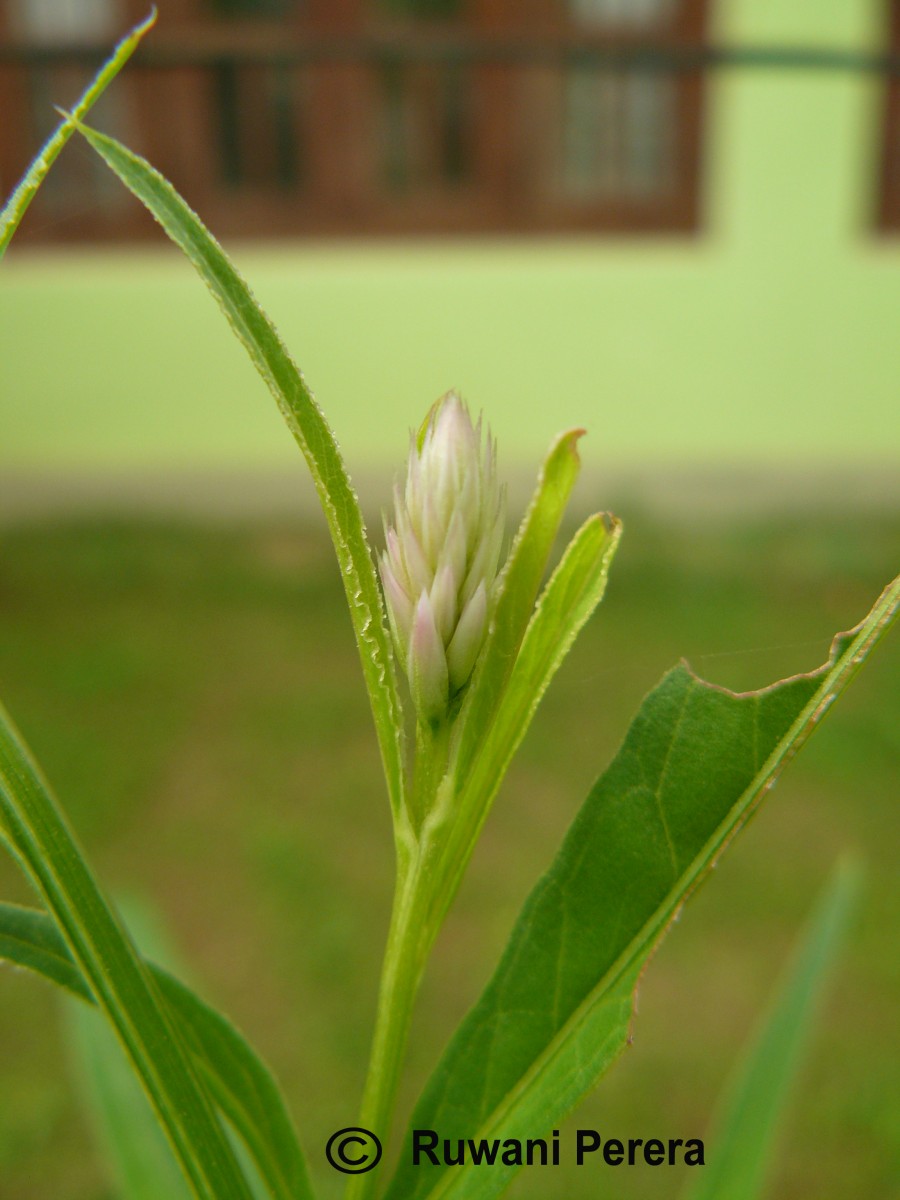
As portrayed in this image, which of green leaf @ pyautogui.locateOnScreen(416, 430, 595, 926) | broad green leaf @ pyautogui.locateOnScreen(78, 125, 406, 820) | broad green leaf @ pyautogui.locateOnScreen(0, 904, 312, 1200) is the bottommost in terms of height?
broad green leaf @ pyautogui.locateOnScreen(0, 904, 312, 1200)

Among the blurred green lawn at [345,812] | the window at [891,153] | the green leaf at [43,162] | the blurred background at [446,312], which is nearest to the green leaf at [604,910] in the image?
the green leaf at [43,162]

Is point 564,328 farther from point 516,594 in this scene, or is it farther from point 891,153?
point 516,594

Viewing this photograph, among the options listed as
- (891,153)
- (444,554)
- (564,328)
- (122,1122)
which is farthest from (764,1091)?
(891,153)

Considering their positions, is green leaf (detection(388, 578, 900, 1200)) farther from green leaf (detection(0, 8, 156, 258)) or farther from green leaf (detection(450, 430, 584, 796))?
green leaf (detection(0, 8, 156, 258))

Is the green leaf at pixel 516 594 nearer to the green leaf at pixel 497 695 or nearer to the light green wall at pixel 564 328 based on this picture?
the green leaf at pixel 497 695

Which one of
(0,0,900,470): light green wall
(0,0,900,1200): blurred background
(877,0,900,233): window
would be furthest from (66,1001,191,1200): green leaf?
(877,0,900,233): window

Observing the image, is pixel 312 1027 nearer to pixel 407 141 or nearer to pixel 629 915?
pixel 629 915

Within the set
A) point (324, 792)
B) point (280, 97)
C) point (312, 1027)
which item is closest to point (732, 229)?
point (280, 97)
